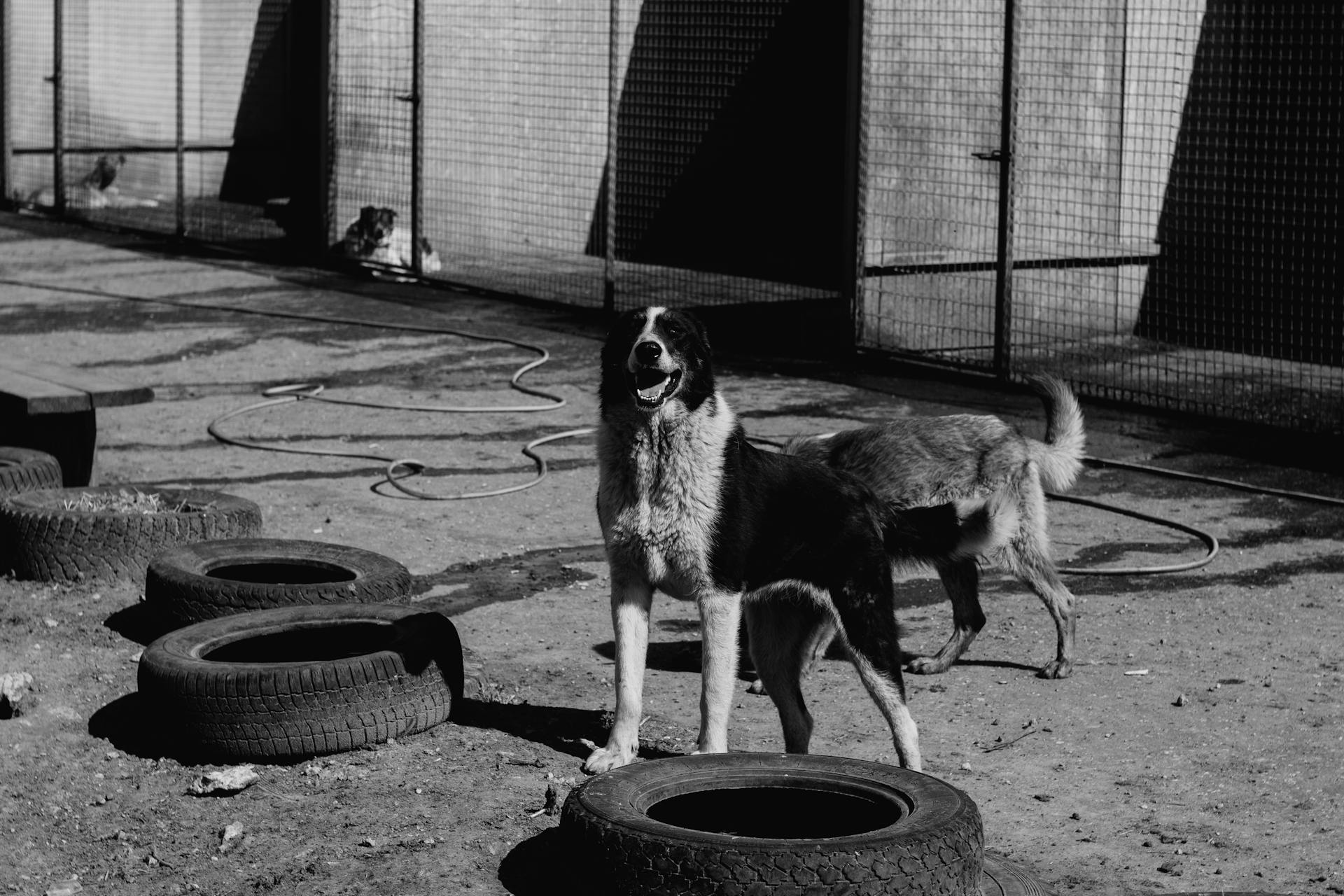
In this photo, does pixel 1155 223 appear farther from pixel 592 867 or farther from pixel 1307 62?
pixel 592 867

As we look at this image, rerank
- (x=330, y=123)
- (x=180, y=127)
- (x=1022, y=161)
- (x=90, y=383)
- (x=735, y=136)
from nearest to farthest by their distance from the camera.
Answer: (x=90, y=383) < (x=1022, y=161) < (x=330, y=123) < (x=180, y=127) < (x=735, y=136)

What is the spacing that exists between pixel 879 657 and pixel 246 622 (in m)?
2.26

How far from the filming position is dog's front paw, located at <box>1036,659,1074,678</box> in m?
6.31

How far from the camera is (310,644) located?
6004 mm

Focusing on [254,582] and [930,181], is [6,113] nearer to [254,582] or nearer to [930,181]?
[930,181]

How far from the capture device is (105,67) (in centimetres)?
2152

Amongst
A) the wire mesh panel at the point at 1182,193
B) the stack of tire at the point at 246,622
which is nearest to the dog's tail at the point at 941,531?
the stack of tire at the point at 246,622

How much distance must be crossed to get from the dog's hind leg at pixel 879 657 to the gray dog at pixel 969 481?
1301mm

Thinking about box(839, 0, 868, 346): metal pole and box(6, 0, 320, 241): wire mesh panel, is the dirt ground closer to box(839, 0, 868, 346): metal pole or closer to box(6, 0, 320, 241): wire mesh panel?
box(839, 0, 868, 346): metal pole

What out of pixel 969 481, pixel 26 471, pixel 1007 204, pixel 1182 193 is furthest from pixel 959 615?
pixel 1182 193

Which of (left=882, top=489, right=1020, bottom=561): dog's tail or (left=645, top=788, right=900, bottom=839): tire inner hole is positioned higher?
(left=882, top=489, right=1020, bottom=561): dog's tail

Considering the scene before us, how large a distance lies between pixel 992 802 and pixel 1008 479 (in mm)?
1745

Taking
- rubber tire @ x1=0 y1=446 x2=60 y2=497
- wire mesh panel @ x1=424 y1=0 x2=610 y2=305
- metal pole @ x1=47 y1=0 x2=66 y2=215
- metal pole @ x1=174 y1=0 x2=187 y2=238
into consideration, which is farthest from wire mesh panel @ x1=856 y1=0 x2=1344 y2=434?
metal pole @ x1=47 y1=0 x2=66 y2=215

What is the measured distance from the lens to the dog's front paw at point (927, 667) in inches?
250
